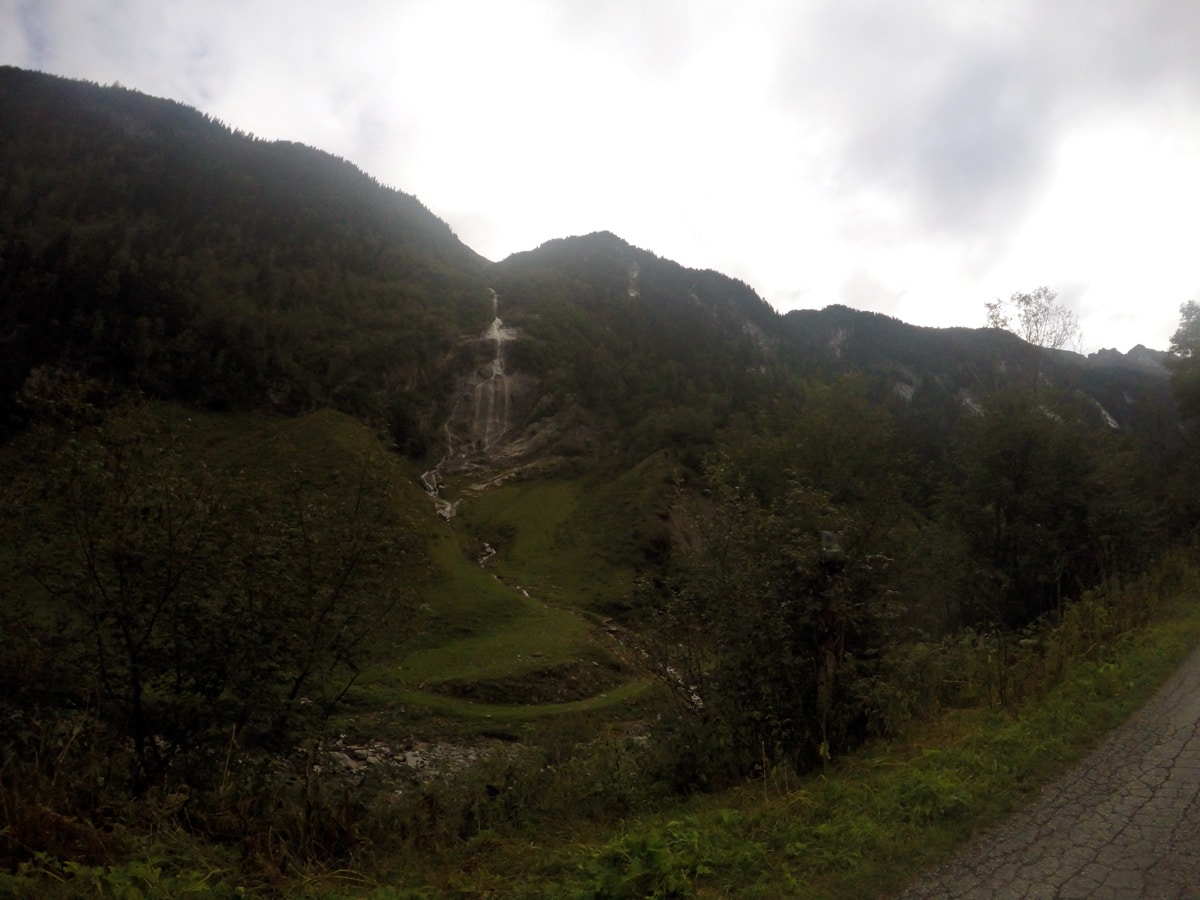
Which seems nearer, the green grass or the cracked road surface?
the cracked road surface

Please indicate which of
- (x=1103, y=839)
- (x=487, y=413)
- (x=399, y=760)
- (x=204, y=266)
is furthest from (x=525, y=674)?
(x=204, y=266)

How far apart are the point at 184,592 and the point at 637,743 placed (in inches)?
210

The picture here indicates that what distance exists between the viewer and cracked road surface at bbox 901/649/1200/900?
4102mm

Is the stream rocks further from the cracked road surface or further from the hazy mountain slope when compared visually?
the hazy mountain slope

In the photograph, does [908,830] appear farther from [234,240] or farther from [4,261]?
[234,240]

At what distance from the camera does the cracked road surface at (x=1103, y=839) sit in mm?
4102

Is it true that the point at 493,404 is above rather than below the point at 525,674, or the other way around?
above

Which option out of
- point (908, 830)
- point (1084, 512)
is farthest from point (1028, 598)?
point (908, 830)

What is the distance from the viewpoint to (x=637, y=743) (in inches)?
360

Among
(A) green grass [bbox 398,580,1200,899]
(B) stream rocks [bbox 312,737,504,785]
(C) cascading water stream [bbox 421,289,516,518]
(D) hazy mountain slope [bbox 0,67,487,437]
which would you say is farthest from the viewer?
(C) cascading water stream [bbox 421,289,516,518]

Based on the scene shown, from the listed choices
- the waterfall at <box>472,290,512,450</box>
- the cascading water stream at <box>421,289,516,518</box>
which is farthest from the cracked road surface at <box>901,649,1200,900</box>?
the waterfall at <box>472,290,512,450</box>

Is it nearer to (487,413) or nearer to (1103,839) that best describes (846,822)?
(1103,839)

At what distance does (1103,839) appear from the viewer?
4.59 m

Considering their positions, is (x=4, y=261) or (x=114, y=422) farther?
(x=4, y=261)
